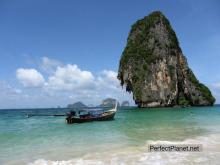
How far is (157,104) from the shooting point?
62656mm

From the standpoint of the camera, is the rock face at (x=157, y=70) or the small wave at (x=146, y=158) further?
the rock face at (x=157, y=70)

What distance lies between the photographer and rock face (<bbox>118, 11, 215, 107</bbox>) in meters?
63.7

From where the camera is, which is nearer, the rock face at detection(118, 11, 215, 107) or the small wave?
the small wave

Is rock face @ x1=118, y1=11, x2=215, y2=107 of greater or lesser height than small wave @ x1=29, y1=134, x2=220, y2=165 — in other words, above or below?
above

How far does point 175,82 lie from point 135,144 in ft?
176

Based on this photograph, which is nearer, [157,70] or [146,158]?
[146,158]

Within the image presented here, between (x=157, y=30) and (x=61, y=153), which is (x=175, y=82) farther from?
(x=61, y=153)

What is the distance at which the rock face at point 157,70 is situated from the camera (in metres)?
63.7

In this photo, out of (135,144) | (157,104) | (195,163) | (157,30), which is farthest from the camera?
(157,30)

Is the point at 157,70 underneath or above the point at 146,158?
above

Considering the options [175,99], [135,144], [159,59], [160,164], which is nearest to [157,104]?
[175,99]

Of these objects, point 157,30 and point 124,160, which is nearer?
point 124,160

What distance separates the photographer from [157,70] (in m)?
65.2

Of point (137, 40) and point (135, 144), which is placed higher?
point (137, 40)
